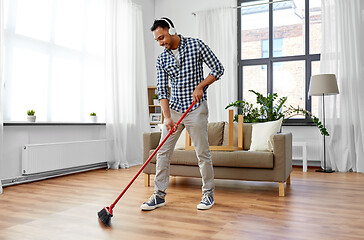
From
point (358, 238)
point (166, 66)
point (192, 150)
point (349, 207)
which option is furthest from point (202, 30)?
point (358, 238)

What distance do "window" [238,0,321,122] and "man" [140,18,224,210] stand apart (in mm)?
2999

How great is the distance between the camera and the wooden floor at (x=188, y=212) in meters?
1.90

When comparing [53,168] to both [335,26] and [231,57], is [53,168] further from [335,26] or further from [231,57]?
[335,26]

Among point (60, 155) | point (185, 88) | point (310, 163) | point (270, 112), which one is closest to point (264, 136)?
point (185, 88)

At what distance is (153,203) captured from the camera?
7.96ft

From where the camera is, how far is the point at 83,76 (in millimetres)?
4551

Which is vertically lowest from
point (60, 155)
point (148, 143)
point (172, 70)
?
point (60, 155)

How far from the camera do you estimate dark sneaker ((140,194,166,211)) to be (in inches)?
93.6

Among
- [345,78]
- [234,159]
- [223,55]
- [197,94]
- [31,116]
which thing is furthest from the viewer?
[223,55]

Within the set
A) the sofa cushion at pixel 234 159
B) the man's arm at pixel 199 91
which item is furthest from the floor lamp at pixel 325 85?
the man's arm at pixel 199 91

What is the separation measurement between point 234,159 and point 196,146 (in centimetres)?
72

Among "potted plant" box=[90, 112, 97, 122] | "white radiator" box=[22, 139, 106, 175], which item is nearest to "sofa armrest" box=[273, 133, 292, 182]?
"white radiator" box=[22, 139, 106, 175]

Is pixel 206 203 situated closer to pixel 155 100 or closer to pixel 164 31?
pixel 164 31

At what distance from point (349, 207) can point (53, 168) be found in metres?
3.01
